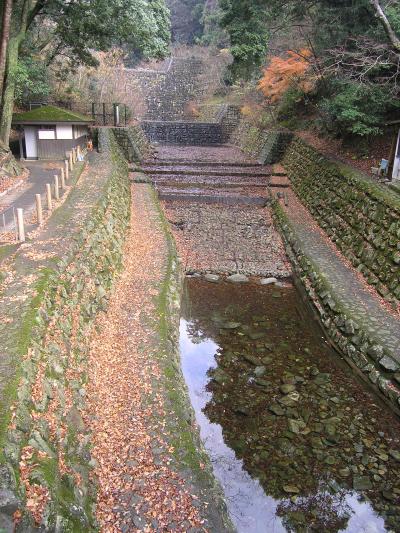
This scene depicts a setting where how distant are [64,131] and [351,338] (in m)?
18.1

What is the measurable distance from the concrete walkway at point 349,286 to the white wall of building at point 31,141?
13282 millimetres

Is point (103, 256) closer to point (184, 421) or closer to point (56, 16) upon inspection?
point (184, 421)

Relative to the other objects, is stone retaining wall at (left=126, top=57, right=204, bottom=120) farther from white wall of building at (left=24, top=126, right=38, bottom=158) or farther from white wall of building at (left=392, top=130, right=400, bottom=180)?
white wall of building at (left=392, top=130, right=400, bottom=180)

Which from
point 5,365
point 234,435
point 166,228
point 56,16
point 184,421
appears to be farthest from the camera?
point 56,16

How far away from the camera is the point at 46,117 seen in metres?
21.9

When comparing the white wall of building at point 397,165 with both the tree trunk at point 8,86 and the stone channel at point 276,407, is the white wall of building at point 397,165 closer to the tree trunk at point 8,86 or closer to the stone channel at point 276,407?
the stone channel at point 276,407

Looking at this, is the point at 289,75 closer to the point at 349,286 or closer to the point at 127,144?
the point at 127,144

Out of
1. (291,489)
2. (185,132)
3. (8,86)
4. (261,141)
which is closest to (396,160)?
(291,489)

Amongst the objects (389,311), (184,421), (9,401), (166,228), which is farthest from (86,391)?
(166,228)

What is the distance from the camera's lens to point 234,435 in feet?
25.6

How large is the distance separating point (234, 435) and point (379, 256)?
7.00 m

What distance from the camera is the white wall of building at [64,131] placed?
22.3 meters

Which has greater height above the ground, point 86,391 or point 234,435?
point 86,391

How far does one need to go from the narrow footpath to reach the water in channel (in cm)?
95
